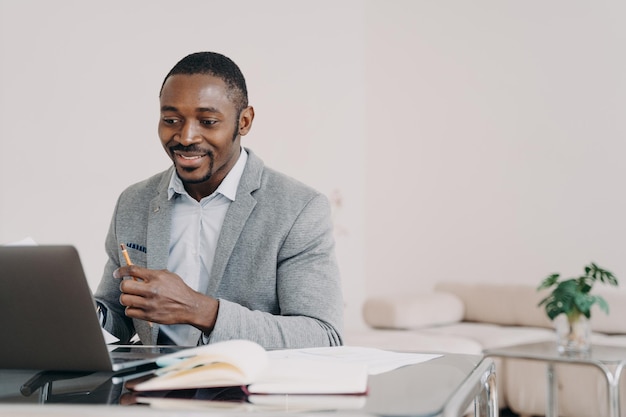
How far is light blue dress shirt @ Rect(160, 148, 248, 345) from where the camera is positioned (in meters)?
1.83

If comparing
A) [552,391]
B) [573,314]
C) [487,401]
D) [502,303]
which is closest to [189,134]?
[487,401]

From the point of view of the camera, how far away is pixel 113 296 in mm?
1876

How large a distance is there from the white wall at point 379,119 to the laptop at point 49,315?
9.13 ft

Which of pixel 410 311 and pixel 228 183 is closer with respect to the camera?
pixel 228 183

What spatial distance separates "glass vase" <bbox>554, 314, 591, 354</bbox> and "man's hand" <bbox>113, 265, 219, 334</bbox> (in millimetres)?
2563

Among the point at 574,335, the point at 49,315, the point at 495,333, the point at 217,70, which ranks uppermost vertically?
the point at 217,70

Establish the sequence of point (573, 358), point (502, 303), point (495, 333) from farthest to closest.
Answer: point (502, 303) < point (495, 333) < point (573, 358)

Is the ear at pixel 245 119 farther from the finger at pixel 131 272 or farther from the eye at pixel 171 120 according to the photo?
the finger at pixel 131 272

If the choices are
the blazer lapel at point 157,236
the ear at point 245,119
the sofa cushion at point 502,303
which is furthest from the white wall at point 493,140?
the blazer lapel at point 157,236

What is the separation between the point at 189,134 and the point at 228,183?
15cm

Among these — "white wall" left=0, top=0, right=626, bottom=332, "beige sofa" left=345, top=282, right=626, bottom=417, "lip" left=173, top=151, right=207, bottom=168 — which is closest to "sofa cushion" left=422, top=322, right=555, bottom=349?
"beige sofa" left=345, top=282, right=626, bottom=417

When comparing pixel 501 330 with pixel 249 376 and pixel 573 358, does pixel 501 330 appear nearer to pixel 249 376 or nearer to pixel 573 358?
pixel 573 358

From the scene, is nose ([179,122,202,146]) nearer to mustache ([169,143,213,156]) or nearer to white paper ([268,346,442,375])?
mustache ([169,143,213,156])

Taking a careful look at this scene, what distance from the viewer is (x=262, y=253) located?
69.8 inches
